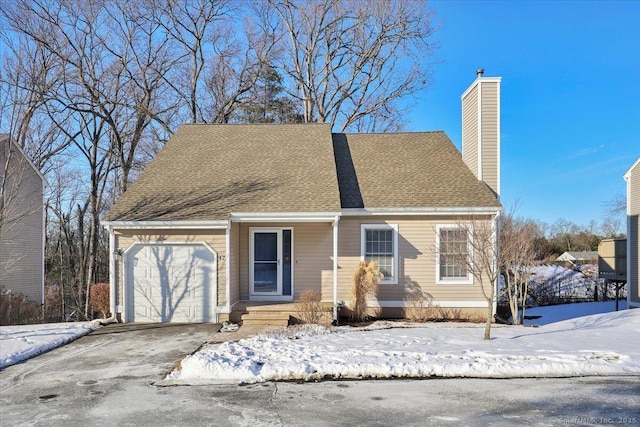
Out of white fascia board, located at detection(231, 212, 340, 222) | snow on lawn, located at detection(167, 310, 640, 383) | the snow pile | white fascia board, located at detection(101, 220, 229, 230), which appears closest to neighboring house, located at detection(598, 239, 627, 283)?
the snow pile

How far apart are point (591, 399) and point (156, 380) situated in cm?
577

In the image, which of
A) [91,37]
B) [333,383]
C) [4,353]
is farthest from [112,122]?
[333,383]

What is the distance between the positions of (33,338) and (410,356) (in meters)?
7.49

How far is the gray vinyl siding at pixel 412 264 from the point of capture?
11.7 meters

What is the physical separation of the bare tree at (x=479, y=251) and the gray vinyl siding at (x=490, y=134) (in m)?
1.80

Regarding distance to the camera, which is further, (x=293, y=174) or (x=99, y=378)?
(x=293, y=174)

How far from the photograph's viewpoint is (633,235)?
17781mm

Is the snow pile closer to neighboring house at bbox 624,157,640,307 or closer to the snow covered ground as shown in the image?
neighboring house at bbox 624,157,640,307

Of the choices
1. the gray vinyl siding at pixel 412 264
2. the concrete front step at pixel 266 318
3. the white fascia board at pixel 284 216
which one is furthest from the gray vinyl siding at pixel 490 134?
the concrete front step at pixel 266 318

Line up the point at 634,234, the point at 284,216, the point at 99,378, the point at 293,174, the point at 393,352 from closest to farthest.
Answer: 1. the point at 99,378
2. the point at 393,352
3. the point at 284,216
4. the point at 293,174
5. the point at 634,234

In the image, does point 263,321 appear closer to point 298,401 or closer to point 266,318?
point 266,318

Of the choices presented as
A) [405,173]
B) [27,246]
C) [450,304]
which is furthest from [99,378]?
[27,246]

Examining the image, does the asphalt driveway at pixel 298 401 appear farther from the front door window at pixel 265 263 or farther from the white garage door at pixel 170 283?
the front door window at pixel 265 263

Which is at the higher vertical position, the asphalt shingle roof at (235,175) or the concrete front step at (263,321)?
the asphalt shingle roof at (235,175)
